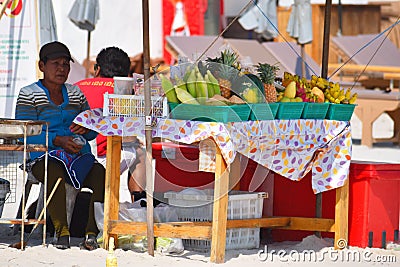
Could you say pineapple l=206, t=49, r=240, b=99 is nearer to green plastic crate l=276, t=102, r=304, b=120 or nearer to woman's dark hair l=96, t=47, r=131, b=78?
green plastic crate l=276, t=102, r=304, b=120

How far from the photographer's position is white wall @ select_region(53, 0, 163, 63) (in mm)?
12977

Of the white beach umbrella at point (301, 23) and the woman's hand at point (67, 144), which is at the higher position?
the white beach umbrella at point (301, 23)

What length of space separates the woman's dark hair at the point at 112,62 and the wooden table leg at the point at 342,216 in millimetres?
1700

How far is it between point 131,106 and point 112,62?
1.28m

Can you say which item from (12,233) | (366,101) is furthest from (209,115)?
(366,101)

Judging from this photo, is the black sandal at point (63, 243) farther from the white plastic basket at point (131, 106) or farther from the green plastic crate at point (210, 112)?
the green plastic crate at point (210, 112)

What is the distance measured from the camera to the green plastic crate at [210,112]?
4520mm

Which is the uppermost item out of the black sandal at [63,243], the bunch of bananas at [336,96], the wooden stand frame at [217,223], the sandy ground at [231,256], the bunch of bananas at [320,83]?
the bunch of bananas at [320,83]

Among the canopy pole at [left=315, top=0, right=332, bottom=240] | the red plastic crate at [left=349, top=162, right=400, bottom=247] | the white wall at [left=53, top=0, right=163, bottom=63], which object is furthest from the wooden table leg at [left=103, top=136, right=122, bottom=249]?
the white wall at [left=53, top=0, right=163, bottom=63]

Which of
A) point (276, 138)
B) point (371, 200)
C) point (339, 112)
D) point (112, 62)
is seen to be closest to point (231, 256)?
point (276, 138)

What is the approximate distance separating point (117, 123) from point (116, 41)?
29.2 feet

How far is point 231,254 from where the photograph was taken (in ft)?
16.0

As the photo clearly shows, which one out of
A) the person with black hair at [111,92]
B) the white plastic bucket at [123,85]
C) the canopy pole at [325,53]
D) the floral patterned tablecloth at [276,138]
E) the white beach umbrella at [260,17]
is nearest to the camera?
the floral patterned tablecloth at [276,138]

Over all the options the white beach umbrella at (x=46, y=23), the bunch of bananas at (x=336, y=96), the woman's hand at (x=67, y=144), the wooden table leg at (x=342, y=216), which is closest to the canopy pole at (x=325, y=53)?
the wooden table leg at (x=342, y=216)
